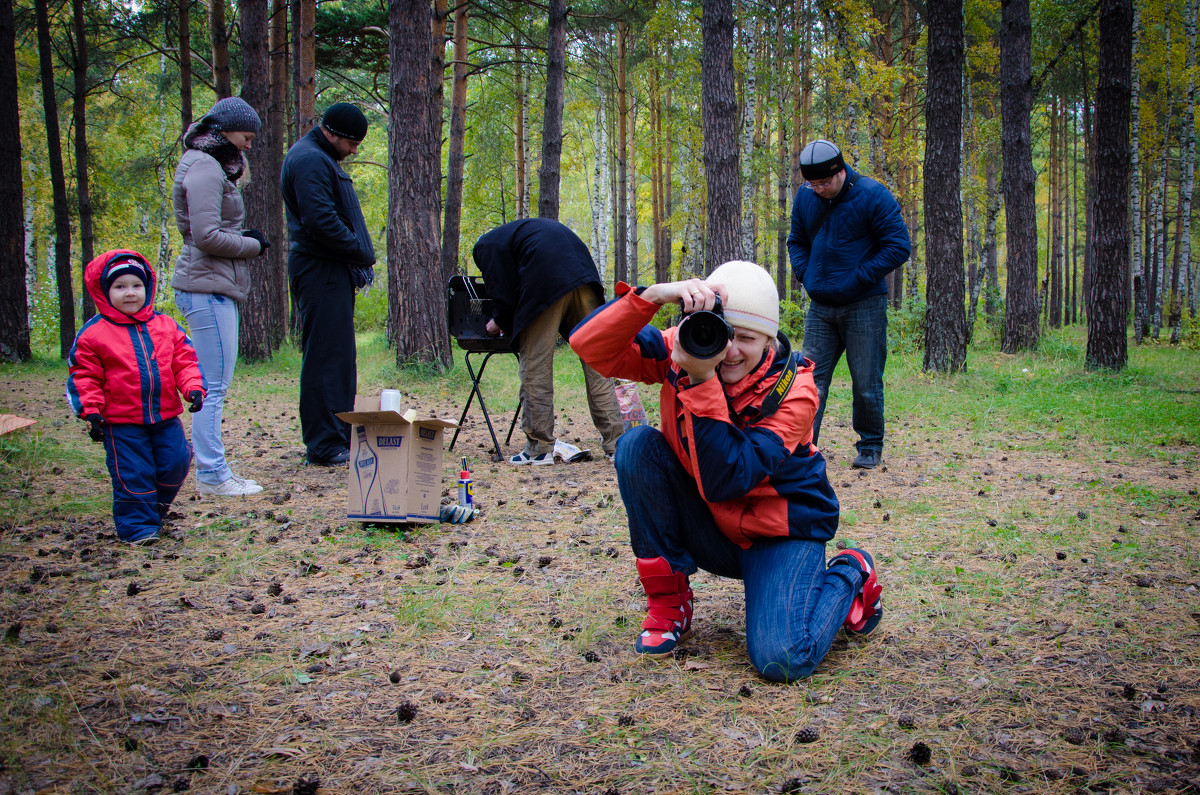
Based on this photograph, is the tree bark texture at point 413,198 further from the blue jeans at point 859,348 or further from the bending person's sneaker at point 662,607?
the bending person's sneaker at point 662,607

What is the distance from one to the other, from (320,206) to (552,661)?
147 inches

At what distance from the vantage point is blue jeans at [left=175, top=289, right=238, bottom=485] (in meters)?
4.34

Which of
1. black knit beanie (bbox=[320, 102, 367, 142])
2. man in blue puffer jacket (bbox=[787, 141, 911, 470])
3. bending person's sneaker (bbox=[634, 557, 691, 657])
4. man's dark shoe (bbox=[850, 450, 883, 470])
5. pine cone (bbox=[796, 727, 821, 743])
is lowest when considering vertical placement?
pine cone (bbox=[796, 727, 821, 743])

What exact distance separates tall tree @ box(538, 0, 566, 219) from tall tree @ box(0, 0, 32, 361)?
7.24m

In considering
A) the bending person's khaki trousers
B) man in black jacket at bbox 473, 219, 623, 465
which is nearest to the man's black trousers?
man in black jacket at bbox 473, 219, 623, 465

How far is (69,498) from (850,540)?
4434mm

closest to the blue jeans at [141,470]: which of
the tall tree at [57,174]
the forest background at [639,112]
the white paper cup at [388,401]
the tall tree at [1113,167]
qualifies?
the white paper cup at [388,401]

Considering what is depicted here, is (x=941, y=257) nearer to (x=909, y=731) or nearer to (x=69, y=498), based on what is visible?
(x=909, y=731)

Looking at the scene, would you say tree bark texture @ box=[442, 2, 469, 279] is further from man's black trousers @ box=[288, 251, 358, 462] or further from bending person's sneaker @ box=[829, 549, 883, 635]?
bending person's sneaker @ box=[829, 549, 883, 635]

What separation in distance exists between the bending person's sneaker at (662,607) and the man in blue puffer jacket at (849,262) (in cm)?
246

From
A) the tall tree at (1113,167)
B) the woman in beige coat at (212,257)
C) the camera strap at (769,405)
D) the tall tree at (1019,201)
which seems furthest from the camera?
the tall tree at (1019,201)

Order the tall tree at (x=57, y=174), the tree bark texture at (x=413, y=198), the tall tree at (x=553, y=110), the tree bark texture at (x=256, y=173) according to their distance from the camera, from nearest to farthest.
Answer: the tree bark texture at (x=413, y=198) < the tree bark texture at (x=256, y=173) < the tall tree at (x=553, y=110) < the tall tree at (x=57, y=174)

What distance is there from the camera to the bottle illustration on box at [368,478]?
3.91 m

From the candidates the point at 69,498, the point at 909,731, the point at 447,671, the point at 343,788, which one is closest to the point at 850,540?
the point at 909,731
